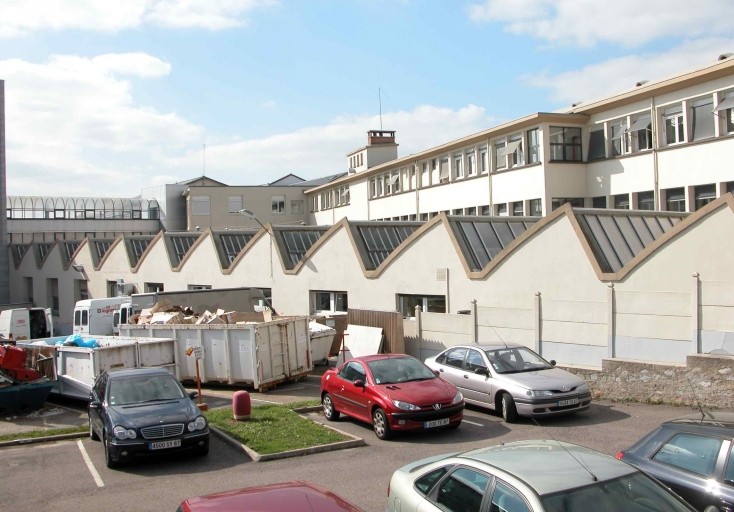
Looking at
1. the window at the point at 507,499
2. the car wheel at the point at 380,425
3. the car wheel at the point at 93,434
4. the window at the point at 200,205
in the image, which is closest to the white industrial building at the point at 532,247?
the car wheel at the point at 380,425

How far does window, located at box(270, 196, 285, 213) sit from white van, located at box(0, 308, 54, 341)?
32534 millimetres

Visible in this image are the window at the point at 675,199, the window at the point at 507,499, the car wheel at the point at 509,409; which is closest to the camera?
the window at the point at 507,499

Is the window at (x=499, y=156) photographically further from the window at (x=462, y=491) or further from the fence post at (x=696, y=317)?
the window at (x=462, y=491)

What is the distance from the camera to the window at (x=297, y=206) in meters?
69.8

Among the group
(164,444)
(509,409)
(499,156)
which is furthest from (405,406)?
(499,156)

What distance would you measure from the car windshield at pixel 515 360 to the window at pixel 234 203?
53.5 meters

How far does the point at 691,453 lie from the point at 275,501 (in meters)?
3.93

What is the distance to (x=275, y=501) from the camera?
5262mm

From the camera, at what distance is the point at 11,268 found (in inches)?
2190

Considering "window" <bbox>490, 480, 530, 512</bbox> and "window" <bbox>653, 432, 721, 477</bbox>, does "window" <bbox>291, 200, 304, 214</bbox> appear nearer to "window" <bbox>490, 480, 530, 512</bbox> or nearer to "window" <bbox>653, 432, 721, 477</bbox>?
"window" <bbox>653, 432, 721, 477</bbox>

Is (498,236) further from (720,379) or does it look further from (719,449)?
(719,449)

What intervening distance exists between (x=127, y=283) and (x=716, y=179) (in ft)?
102

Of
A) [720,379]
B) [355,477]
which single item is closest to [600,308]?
[720,379]

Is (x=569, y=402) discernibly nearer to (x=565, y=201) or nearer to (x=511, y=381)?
(x=511, y=381)
